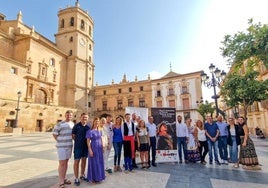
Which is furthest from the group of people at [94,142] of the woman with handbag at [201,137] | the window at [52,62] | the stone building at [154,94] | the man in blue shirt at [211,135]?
the window at [52,62]

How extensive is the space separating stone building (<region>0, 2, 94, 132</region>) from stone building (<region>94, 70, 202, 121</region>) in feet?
16.4

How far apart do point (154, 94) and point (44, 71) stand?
22554 millimetres

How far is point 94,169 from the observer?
4238mm

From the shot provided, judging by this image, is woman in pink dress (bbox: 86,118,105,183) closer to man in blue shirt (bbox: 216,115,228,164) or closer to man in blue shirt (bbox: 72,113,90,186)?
man in blue shirt (bbox: 72,113,90,186)

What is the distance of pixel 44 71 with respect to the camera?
98.4 feet

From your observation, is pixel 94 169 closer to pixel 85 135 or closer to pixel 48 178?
pixel 85 135

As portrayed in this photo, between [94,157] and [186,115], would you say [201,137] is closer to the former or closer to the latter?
[94,157]

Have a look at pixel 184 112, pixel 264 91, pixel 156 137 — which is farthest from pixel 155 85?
pixel 156 137

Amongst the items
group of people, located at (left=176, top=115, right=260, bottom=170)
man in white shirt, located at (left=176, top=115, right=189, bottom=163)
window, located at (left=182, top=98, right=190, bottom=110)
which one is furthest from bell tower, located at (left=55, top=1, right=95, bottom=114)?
group of people, located at (left=176, top=115, right=260, bottom=170)

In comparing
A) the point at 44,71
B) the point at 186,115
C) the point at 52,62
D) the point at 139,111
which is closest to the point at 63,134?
the point at 139,111

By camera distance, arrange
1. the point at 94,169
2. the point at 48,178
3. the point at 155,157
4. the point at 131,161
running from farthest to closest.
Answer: the point at 155,157, the point at 131,161, the point at 48,178, the point at 94,169

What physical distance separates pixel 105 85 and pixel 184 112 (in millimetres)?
→ 20339

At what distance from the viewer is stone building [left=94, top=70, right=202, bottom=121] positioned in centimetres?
3547

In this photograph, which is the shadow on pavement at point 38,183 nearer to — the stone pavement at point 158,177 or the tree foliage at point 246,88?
the stone pavement at point 158,177
